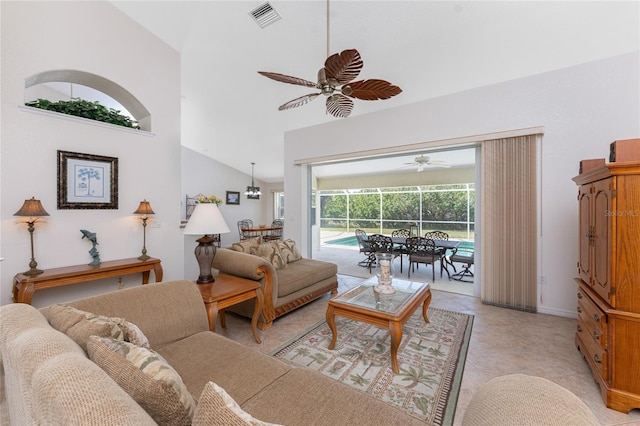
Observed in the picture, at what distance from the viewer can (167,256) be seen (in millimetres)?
3668

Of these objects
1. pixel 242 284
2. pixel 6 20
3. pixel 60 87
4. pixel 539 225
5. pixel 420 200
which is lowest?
pixel 242 284

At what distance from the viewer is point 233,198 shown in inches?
391

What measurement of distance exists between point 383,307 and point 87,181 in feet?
11.3

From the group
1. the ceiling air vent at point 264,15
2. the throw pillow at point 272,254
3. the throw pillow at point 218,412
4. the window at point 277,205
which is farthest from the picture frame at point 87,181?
the window at point 277,205

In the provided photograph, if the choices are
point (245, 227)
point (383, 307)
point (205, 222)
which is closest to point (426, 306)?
point (383, 307)

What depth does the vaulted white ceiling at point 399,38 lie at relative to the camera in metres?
2.69

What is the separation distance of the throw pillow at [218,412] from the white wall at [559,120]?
4032mm

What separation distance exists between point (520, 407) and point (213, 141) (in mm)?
8011

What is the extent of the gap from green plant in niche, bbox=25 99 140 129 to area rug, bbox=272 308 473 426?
328cm

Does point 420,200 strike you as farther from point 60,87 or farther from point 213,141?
point 60,87

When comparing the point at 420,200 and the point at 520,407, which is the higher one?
the point at 420,200

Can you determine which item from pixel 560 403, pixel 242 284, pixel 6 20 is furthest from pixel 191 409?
pixel 6 20

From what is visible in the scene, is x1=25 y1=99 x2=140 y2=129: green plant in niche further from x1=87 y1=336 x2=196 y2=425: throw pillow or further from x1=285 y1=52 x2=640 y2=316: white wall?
x1=285 y1=52 x2=640 y2=316: white wall

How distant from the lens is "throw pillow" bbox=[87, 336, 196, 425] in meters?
0.77
